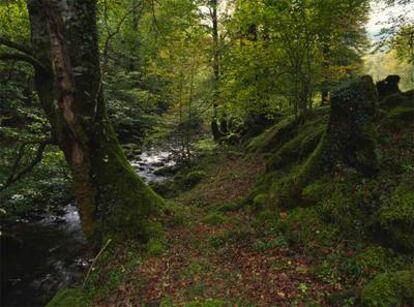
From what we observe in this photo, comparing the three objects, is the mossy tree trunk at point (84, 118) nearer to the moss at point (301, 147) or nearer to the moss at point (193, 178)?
the moss at point (301, 147)

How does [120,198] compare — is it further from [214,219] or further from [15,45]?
[15,45]

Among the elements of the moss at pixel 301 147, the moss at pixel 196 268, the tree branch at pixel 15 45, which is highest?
the tree branch at pixel 15 45

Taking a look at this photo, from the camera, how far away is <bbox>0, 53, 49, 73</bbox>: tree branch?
595 centimetres

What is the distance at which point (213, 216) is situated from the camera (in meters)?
8.01

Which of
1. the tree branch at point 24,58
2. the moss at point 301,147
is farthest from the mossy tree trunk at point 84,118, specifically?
the moss at point 301,147

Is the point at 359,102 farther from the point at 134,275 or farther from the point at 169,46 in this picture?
the point at 169,46

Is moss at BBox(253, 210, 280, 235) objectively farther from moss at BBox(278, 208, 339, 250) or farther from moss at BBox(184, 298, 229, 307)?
moss at BBox(184, 298, 229, 307)

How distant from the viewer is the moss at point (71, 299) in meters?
5.54

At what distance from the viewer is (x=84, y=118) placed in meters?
6.72

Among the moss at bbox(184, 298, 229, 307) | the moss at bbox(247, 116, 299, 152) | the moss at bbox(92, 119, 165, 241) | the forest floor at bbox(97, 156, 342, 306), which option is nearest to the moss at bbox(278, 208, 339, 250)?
the forest floor at bbox(97, 156, 342, 306)

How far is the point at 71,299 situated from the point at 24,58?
4206 mm

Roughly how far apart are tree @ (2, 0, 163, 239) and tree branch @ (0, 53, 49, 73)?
2 cm

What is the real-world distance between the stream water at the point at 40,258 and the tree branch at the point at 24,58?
150 inches

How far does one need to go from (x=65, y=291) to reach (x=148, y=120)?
44.2 feet
